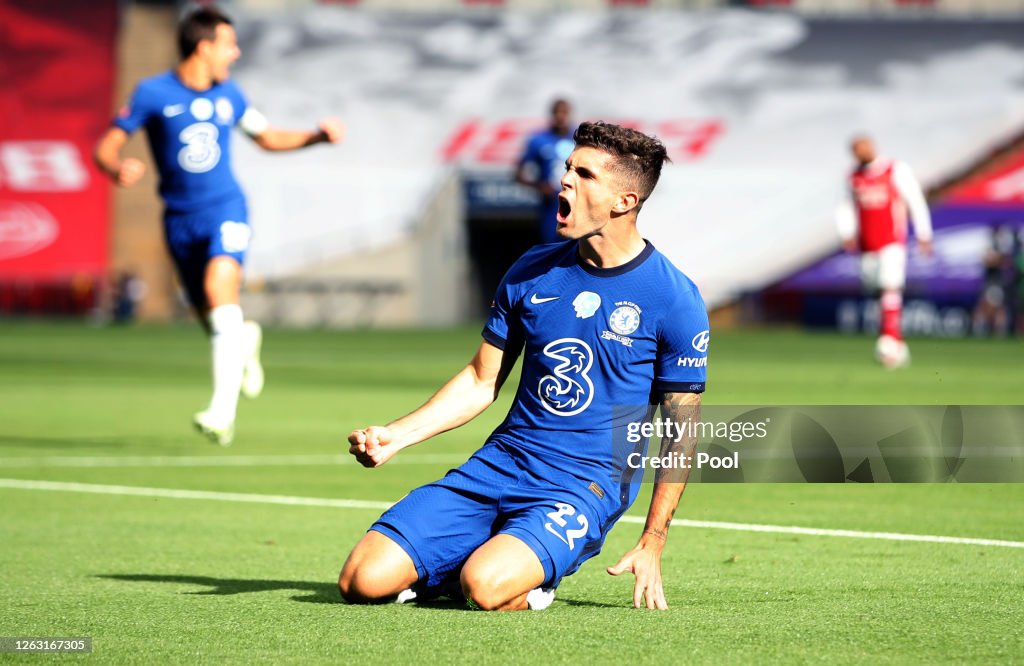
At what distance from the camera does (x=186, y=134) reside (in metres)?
10.2

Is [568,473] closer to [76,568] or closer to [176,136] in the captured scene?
[76,568]

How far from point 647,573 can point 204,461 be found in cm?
560

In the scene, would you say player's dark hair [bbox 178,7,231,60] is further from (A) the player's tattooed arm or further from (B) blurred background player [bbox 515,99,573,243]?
(B) blurred background player [bbox 515,99,573,243]

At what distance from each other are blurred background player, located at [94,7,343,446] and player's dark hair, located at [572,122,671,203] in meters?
5.17

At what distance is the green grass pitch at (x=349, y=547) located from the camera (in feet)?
14.4

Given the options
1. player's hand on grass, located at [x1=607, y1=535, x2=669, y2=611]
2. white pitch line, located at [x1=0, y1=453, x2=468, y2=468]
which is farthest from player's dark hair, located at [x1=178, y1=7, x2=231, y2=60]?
player's hand on grass, located at [x1=607, y1=535, x2=669, y2=611]

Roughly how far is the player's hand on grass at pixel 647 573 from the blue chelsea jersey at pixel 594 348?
0.44 meters

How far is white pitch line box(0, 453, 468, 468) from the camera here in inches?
386

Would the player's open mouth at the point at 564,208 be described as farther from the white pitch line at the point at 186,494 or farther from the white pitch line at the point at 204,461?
the white pitch line at the point at 204,461

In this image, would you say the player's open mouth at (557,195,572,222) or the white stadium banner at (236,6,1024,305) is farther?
the white stadium banner at (236,6,1024,305)

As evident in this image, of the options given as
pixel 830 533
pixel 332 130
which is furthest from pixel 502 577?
pixel 332 130

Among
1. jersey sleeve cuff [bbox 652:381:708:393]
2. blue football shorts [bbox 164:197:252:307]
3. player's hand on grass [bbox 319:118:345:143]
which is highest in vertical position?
jersey sleeve cuff [bbox 652:381:708:393]

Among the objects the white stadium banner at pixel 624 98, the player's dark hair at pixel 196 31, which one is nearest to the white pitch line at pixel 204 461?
the player's dark hair at pixel 196 31

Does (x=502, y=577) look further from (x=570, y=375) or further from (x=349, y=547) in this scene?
(x=349, y=547)
